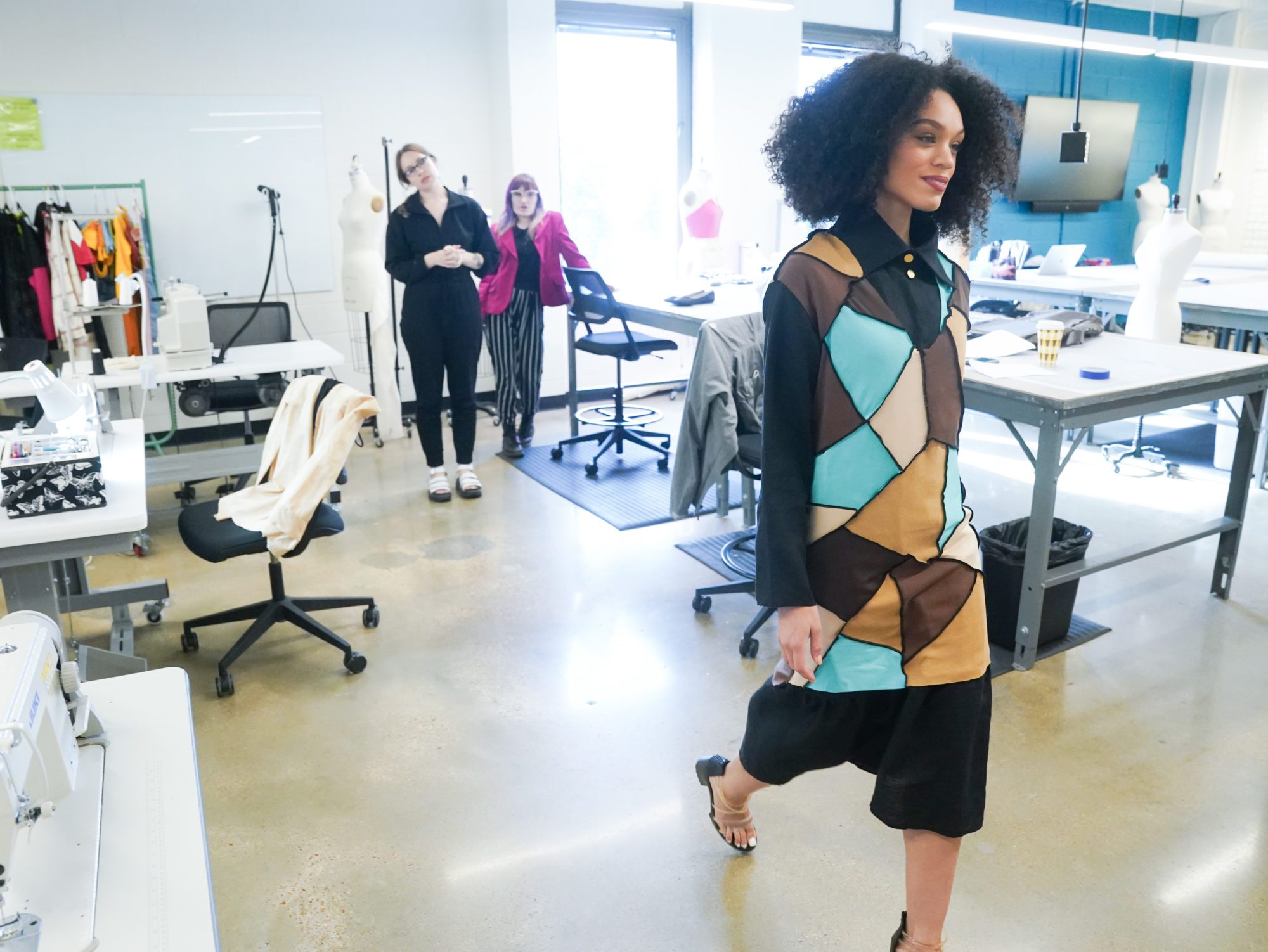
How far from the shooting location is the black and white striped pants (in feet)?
16.8

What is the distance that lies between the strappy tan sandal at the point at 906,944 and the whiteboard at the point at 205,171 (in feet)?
16.7

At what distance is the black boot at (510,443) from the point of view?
5.31 metres

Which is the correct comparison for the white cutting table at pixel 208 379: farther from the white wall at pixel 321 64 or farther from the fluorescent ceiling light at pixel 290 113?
the fluorescent ceiling light at pixel 290 113

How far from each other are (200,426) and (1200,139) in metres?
9.22

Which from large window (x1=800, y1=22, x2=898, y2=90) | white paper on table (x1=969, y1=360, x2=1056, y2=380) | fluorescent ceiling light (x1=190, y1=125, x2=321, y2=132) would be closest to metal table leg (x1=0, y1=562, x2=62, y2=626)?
white paper on table (x1=969, y1=360, x2=1056, y2=380)

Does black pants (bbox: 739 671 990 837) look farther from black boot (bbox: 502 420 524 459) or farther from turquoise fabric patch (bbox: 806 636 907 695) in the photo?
black boot (bbox: 502 420 524 459)

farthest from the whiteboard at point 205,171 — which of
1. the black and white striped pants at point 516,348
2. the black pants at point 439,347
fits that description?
the black pants at point 439,347

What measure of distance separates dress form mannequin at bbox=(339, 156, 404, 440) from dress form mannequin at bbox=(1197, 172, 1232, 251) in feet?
18.9

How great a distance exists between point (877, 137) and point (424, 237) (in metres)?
3.22

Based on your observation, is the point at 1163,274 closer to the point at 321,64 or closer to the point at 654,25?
the point at 654,25

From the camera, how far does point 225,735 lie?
2.63m

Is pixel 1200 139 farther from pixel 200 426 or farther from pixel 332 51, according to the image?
pixel 200 426

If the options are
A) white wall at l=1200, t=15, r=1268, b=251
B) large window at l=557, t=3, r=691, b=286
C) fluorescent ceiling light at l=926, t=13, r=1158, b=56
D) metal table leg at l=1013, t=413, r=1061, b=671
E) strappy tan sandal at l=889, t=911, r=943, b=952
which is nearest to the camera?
strappy tan sandal at l=889, t=911, r=943, b=952

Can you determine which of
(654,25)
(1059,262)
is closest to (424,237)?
(654,25)
